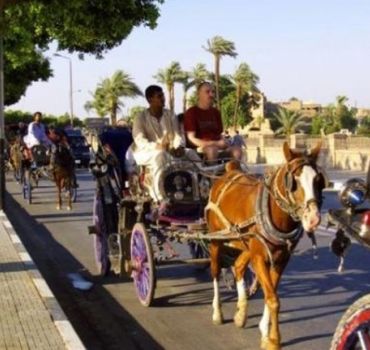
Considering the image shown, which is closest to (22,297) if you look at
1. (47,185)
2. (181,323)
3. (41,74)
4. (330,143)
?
(181,323)

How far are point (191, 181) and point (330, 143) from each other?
109ft

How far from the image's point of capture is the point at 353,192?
15.1ft

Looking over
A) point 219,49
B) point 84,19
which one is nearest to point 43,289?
point 84,19

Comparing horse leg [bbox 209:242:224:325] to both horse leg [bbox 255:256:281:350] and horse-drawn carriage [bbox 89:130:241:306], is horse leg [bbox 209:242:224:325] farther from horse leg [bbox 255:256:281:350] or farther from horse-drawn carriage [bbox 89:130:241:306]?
horse leg [bbox 255:256:281:350]

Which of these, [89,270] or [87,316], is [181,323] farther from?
[89,270]

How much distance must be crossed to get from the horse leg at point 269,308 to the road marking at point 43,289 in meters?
2.39

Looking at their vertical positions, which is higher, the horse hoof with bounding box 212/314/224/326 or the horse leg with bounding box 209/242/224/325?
the horse leg with bounding box 209/242/224/325

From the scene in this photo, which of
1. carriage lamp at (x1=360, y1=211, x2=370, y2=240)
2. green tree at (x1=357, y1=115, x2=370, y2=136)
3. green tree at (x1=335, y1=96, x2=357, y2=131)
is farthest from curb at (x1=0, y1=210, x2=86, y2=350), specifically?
green tree at (x1=335, y1=96, x2=357, y2=131)

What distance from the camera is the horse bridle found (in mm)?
6438

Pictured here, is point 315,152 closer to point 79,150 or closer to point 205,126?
point 205,126

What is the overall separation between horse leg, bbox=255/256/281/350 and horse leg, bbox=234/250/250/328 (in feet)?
2.01

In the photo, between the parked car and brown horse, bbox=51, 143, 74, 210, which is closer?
brown horse, bbox=51, 143, 74, 210

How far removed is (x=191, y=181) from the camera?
29.6ft

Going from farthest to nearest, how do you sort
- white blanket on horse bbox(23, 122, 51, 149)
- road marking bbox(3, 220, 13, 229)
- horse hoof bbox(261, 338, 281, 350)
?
white blanket on horse bbox(23, 122, 51, 149)
road marking bbox(3, 220, 13, 229)
horse hoof bbox(261, 338, 281, 350)
